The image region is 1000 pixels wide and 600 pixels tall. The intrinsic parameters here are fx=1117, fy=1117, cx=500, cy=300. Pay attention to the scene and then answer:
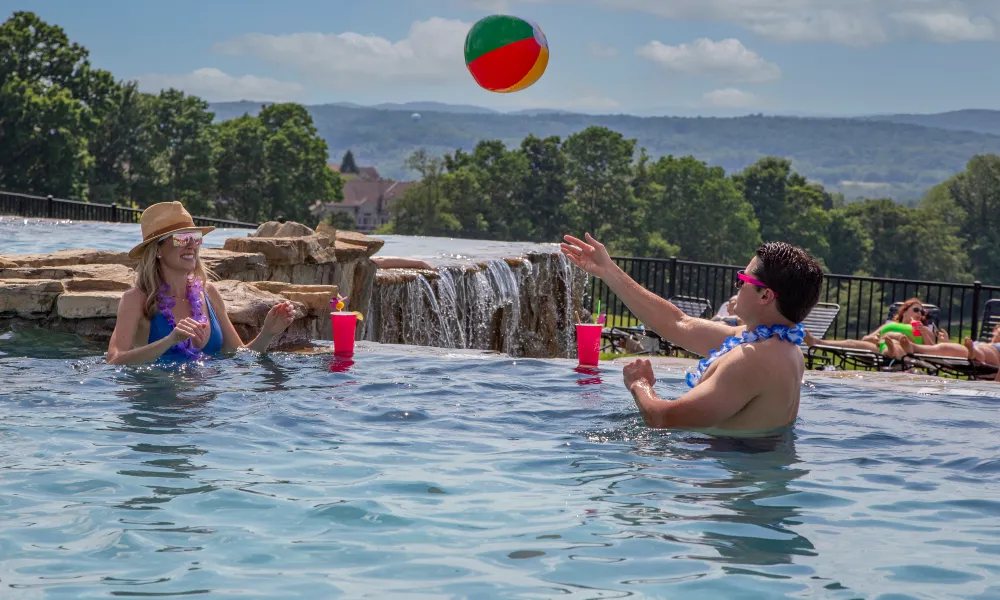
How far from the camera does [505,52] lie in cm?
1158

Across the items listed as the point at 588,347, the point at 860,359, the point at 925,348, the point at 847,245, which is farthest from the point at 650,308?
the point at 847,245

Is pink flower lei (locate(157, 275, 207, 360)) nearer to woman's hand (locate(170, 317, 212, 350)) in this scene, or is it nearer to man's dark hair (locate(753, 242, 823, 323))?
woman's hand (locate(170, 317, 212, 350))

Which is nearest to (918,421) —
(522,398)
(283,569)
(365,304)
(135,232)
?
(522,398)

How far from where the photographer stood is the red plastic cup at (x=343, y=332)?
23.5ft

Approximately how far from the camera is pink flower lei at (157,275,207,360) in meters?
6.45

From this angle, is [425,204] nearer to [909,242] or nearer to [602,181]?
[602,181]

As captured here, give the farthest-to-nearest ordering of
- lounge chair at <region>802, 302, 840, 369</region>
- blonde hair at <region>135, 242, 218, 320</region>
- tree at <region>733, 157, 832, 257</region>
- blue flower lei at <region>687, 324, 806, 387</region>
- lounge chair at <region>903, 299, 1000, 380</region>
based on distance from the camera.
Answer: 1. tree at <region>733, 157, 832, 257</region>
2. lounge chair at <region>802, 302, 840, 369</region>
3. lounge chair at <region>903, 299, 1000, 380</region>
4. blonde hair at <region>135, 242, 218, 320</region>
5. blue flower lei at <region>687, 324, 806, 387</region>

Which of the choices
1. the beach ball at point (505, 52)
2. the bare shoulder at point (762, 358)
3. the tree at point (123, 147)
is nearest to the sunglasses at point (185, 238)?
the bare shoulder at point (762, 358)

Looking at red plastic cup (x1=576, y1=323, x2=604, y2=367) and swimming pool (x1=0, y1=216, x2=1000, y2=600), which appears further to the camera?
red plastic cup (x1=576, y1=323, x2=604, y2=367)

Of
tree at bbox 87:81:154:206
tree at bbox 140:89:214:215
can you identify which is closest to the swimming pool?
tree at bbox 87:81:154:206

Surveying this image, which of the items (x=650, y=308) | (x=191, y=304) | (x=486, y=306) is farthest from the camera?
(x=486, y=306)

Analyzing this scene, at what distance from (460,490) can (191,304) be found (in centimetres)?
274

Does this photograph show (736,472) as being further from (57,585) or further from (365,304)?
(365,304)

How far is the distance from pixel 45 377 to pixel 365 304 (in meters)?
3.75
